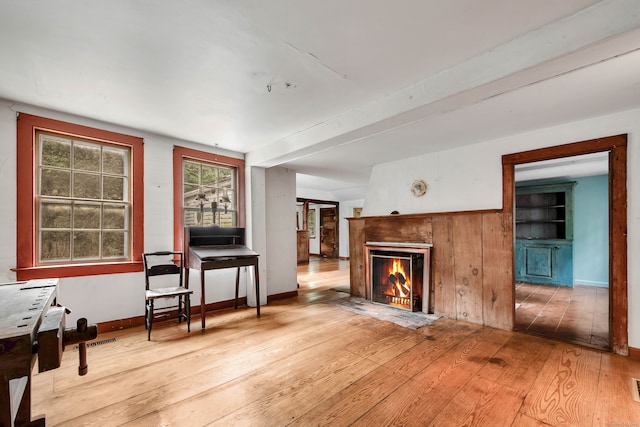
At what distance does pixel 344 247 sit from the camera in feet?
35.9

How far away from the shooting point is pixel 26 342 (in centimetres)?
86

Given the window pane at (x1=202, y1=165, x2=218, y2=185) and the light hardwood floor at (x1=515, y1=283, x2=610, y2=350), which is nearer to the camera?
the light hardwood floor at (x1=515, y1=283, x2=610, y2=350)

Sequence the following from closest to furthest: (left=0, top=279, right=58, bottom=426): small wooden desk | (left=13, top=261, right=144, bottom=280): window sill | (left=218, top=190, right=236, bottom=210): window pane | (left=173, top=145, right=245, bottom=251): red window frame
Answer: (left=0, top=279, right=58, bottom=426): small wooden desk, (left=13, top=261, right=144, bottom=280): window sill, (left=173, top=145, right=245, bottom=251): red window frame, (left=218, top=190, right=236, bottom=210): window pane

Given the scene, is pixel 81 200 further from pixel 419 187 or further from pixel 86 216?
pixel 419 187

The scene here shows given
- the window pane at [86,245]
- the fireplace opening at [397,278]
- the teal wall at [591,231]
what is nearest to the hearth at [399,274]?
the fireplace opening at [397,278]

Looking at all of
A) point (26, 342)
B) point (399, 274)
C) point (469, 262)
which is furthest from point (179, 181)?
point (469, 262)

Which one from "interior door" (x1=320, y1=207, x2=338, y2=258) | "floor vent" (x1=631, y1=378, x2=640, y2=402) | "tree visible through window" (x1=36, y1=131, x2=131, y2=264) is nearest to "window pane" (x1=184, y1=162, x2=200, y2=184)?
"tree visible through window" (x1=36, y1=131, x2=131, y2=264)

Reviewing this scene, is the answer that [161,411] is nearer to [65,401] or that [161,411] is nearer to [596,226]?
[65,401]

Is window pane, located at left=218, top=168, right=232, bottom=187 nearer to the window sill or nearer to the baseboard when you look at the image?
the window sill

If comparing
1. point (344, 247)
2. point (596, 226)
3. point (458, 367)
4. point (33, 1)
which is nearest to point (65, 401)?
point (33, 1)

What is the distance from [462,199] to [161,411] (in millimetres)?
3952

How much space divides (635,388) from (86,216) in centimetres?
540

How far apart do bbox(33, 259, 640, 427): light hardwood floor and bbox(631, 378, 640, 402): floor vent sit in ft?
0.11

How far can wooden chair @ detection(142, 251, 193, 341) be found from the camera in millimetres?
3314
